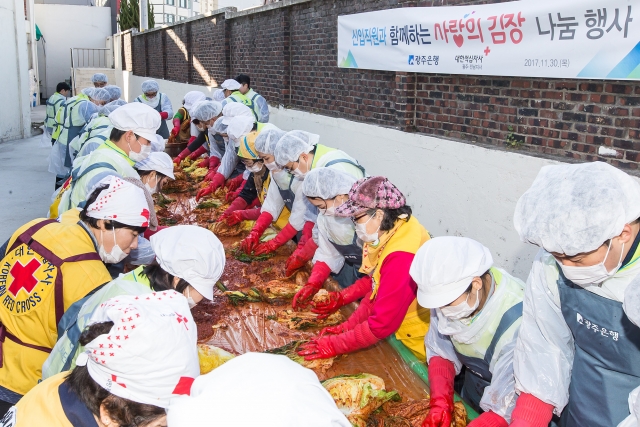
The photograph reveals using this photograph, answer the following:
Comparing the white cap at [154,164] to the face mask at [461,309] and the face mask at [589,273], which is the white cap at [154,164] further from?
the face mask at [589,273]

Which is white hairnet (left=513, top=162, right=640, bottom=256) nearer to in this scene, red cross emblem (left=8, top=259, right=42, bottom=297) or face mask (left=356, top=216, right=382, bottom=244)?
face mask (left=356, top=216, right=382, bottom=244)

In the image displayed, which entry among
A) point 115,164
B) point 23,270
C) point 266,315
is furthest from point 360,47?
point 23,270

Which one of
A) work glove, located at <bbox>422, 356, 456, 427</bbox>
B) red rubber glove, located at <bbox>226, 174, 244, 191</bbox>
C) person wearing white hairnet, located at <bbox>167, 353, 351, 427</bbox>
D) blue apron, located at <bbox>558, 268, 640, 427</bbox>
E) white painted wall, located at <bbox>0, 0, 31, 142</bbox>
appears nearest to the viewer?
person wearing white hairnet, located at <bbox>167, 353, 351, 427</bbox>

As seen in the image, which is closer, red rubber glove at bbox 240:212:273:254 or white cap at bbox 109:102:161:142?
white cap at bbox 109:102:161:142

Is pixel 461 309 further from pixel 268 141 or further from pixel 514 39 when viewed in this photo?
pixel 268 141

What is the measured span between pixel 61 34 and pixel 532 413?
29.5 meters

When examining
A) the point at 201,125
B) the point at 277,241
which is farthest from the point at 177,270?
the point at 201,125

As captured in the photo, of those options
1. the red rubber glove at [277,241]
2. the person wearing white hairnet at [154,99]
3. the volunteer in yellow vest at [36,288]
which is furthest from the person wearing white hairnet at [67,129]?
the volunteer in yellow vest at [36,288]

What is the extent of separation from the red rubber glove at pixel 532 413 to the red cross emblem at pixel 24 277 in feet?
6.66

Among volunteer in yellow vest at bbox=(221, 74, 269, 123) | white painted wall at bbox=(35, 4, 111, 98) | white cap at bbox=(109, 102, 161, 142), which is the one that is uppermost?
white painted wall at bbox=(35, 4, 111, 98)

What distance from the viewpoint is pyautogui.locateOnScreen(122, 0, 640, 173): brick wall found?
13.1 ft

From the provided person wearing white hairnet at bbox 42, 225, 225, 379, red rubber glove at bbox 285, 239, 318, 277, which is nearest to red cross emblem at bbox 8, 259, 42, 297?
person wearing white hairnet at bbox 42, 225, 225, 379

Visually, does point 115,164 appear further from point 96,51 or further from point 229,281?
point 96,51

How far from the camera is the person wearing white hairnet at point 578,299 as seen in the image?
1.91 meters
